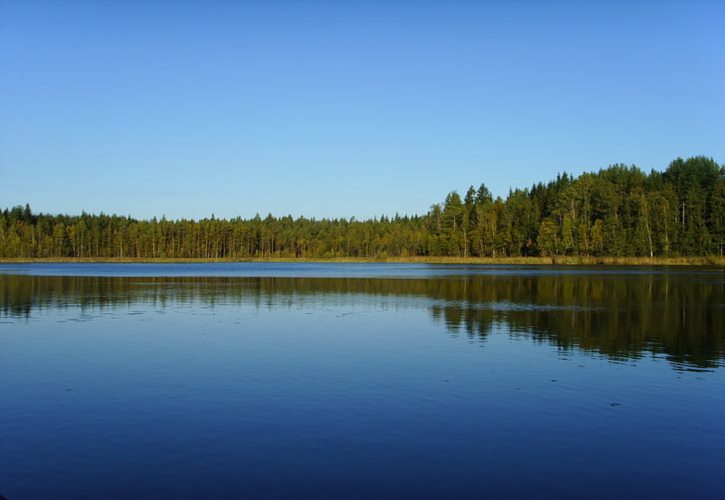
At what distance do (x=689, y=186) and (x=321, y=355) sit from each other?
352 ft

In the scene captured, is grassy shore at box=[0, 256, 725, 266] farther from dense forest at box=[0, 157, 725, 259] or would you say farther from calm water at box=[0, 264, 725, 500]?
calm water at box=[0, 264, 725, 500]

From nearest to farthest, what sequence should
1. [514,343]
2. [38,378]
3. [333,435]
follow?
[333,435]
[38,378]
[514,343]

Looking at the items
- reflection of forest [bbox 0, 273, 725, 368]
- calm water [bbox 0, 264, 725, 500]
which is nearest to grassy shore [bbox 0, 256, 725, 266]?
reflection of forest [bbox 0, 273, 725, 368]

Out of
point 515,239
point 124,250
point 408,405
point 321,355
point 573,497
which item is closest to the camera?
point 573,497

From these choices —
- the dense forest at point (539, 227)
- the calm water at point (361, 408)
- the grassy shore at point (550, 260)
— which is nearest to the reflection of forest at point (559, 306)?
the calm water at point (361, 408)

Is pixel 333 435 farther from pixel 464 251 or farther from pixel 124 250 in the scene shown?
pixel 124 250

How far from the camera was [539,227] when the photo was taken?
128 metres

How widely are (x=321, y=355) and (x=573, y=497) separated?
12.8 meters

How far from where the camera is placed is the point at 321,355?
21.5 m

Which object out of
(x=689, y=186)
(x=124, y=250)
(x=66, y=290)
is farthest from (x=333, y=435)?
(x=124, y=250)

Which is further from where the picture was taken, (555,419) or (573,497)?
(555,419)

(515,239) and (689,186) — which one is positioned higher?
(689,186)

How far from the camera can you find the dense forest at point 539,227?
4173 inches

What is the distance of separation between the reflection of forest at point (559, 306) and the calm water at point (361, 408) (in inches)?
11.9
